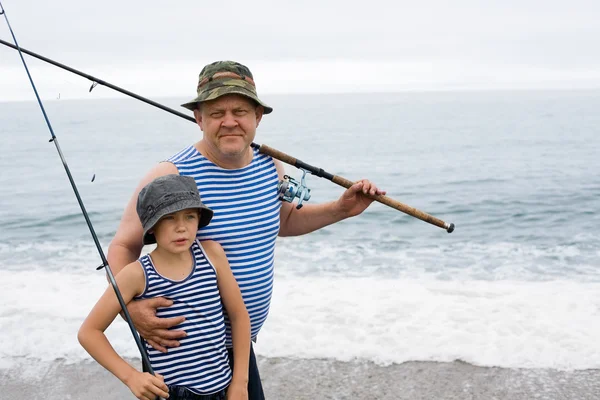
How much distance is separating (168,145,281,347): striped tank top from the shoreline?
1986 millimetres

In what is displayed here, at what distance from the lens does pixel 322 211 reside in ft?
9.50

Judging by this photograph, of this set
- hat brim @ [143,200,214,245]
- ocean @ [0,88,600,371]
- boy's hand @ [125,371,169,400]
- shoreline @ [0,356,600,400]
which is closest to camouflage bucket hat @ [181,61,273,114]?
hat brim @ [143,200,214,245]

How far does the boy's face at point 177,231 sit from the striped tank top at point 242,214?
0.56 feet

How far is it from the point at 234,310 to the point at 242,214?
34 centimetres

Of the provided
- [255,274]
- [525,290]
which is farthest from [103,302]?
[525,290]

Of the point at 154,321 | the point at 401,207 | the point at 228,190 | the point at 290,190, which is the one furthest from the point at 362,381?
the point at 154,321

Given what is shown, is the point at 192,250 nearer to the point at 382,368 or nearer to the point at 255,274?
the point at 255,274

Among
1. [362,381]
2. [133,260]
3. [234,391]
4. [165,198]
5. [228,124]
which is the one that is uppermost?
[228,124]

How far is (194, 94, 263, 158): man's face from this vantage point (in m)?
2.35

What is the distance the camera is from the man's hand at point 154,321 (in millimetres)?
2178

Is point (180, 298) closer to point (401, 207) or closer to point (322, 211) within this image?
point (322, 211)

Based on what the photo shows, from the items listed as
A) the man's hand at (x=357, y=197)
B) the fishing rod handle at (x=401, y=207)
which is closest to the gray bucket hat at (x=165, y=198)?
the man's hand at (x=357, y=197)

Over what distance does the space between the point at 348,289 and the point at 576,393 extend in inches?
123

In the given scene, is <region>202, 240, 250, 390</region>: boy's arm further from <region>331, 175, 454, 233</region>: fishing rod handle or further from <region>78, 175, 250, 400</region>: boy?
<region>331, 175, 454, 233</region>: fishing rod handle
